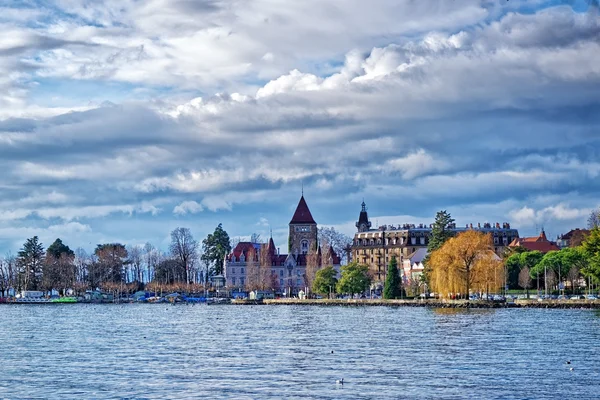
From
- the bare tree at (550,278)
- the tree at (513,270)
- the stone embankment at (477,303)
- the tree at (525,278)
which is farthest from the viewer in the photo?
the tree at (513,270)

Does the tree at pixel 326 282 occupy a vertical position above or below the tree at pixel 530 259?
below

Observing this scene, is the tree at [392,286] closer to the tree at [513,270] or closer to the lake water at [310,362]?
the tree at [513,270]

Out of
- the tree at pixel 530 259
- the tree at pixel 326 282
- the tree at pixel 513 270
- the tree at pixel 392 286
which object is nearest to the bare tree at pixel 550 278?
the tree at pixel 530 259

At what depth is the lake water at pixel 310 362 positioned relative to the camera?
39062 mm

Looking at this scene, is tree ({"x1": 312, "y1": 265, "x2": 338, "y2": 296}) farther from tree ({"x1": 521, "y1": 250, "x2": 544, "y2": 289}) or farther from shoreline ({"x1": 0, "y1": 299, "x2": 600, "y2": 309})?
tree ({"x1": 521, "y1": 250, "x2": 544, "y2": 289})

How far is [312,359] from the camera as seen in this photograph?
51.1 metres

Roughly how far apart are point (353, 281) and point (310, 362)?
108108 millimetres

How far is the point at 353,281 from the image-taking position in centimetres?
15712

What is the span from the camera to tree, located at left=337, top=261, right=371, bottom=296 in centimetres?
15725

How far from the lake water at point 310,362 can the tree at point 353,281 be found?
253 ft

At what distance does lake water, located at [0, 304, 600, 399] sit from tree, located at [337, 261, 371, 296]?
77054 millimetres

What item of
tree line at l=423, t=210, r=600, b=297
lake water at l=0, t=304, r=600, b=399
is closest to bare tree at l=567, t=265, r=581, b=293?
tree line at l=423, t=210, r=600, b=297

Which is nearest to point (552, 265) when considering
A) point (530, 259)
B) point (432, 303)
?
point (530, 259)

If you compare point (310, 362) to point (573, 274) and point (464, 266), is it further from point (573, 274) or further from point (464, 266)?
point (573, 274)
